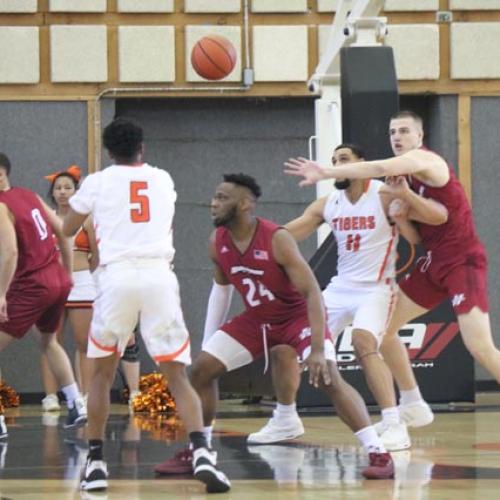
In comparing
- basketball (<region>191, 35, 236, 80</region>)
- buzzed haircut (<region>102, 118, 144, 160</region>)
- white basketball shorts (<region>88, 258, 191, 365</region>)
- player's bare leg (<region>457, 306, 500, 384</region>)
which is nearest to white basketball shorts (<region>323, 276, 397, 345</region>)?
player's bare leg (<region>457, 306, 500, 384</region>)

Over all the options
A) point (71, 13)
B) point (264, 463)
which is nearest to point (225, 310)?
point (264, 463)

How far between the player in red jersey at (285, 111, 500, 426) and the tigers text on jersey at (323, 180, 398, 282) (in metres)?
0.24

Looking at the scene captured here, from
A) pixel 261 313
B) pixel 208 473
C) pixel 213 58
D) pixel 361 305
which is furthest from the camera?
Answer: pixel 213 58

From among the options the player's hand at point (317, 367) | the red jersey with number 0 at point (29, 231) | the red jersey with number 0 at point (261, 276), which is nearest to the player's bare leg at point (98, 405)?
the player's hand at point (317, 367)

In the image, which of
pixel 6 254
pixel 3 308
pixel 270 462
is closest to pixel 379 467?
pixel 270 462

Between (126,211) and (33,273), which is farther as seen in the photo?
(33,273)

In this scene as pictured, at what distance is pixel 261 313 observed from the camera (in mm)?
9383

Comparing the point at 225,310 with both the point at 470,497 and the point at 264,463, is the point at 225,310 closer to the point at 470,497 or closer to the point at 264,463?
the point at 264,463

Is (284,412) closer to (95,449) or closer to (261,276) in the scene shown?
(261,276)

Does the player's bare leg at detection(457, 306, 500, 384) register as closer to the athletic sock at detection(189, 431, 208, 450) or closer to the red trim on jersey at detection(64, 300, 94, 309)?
the athletic sock at detection(189, 431, 208, 450)

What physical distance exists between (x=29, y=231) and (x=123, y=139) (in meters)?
3.55

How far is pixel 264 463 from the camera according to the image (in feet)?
30.1

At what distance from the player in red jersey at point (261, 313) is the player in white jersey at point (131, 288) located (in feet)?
2.22

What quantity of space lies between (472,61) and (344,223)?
6.93 m
